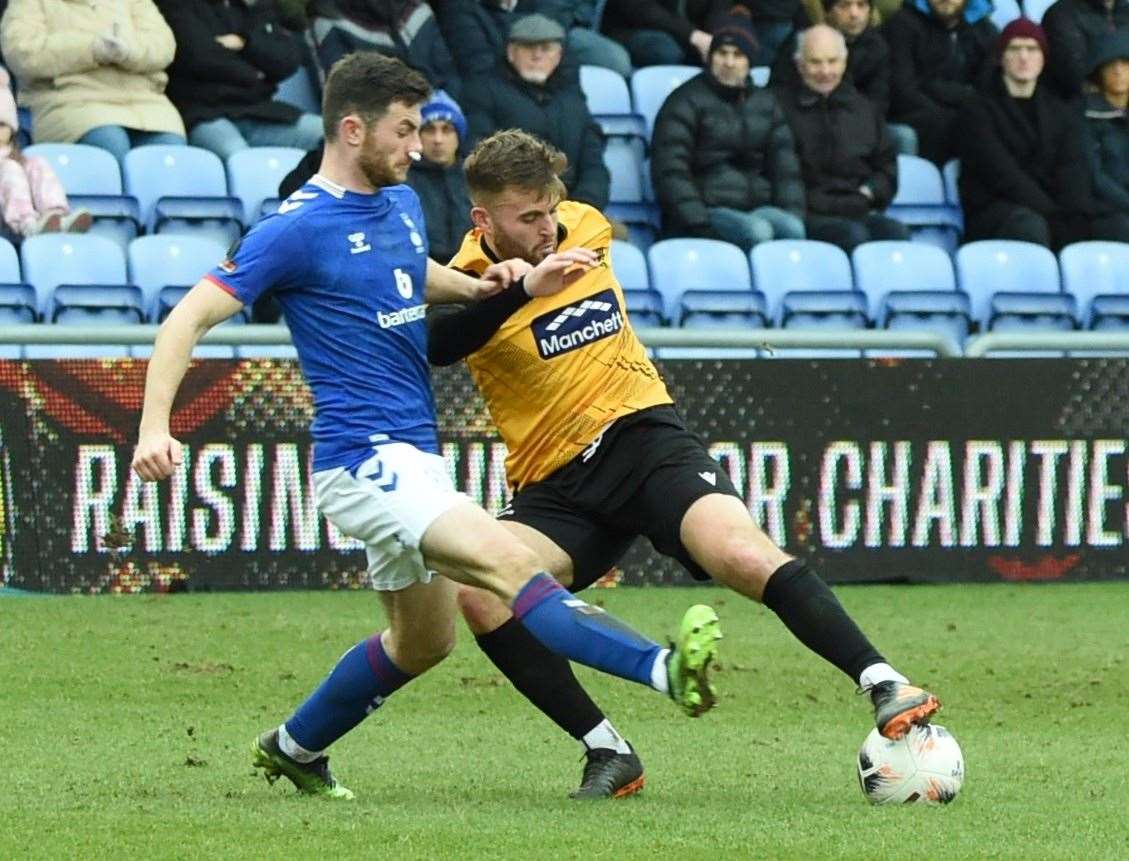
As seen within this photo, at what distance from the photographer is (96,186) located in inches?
522

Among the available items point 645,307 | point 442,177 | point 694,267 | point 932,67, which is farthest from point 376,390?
point 932,67

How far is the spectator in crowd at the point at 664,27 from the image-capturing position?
16062 millimetres

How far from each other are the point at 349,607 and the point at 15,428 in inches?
71.0

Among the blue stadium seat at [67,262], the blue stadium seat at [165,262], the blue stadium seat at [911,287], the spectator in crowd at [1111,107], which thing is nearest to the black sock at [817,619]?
the blue stadium seat at [165,262]

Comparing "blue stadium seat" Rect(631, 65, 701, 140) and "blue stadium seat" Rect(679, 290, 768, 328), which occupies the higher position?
"blue stadium seat" Rect(631, 65, 701, 140)

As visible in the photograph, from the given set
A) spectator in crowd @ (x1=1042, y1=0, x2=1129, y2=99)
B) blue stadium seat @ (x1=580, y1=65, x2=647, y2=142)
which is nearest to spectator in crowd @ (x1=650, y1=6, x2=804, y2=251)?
blue stadium seat @ (x1=580, y1=65, x2=647, y2=142)

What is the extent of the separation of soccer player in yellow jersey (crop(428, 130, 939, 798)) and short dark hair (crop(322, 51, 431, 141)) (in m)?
0.49

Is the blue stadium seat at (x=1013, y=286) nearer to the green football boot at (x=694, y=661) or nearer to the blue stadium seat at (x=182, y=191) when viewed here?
A: the blue stadium seat at (x=182, y=191)

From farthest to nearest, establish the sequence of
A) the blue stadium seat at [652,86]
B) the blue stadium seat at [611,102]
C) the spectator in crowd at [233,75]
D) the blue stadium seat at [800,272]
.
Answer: the blue stadium seat at [652,86], the blue stadium seat at [611,102], the spectator in crowd at [233,75], the blue stadium seat at [800,272]

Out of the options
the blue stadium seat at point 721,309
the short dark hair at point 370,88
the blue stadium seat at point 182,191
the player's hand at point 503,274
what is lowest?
the blue stadium seat at point 721,309

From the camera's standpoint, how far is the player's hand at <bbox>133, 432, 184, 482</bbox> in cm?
557

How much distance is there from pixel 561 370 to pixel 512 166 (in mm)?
665

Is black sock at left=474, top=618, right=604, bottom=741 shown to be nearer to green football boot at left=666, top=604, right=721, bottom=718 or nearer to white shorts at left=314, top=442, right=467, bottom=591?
white shorts at left=314, top=442, right=467, bottom=591

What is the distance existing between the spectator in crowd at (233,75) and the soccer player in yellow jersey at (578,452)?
7382 mm
